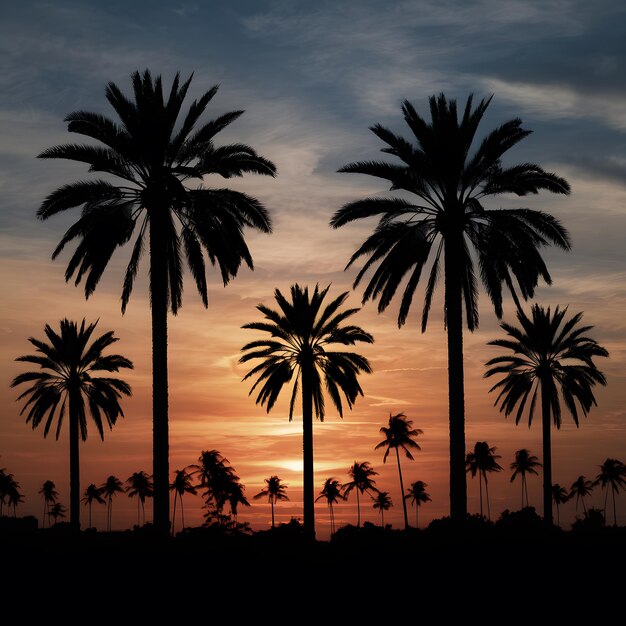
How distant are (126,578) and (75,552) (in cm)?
543

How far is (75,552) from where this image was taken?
30.8 meters

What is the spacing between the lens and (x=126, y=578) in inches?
1027

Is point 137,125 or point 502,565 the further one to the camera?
point 137,125

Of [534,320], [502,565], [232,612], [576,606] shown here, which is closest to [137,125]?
[232,612]

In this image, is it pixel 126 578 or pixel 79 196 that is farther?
pixel 79 196

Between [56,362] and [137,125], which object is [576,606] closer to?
[137,125]

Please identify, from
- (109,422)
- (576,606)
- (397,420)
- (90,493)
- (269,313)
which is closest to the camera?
(576,606)

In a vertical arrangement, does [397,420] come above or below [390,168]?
below

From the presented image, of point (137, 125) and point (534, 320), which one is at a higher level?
point (137, 125)

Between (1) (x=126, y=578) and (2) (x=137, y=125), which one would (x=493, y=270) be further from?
(1) (x=126, y=578)

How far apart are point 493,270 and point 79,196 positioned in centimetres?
1520

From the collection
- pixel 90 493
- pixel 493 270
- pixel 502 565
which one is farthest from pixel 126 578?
pixel 90 493

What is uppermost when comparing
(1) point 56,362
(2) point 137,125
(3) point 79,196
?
(2) point 137,125

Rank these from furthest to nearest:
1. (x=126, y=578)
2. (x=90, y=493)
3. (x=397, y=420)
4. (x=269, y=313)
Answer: (x=90, y=493) → (x=397, y=420) → (x=269, y=313) → (x=126, y=578)
